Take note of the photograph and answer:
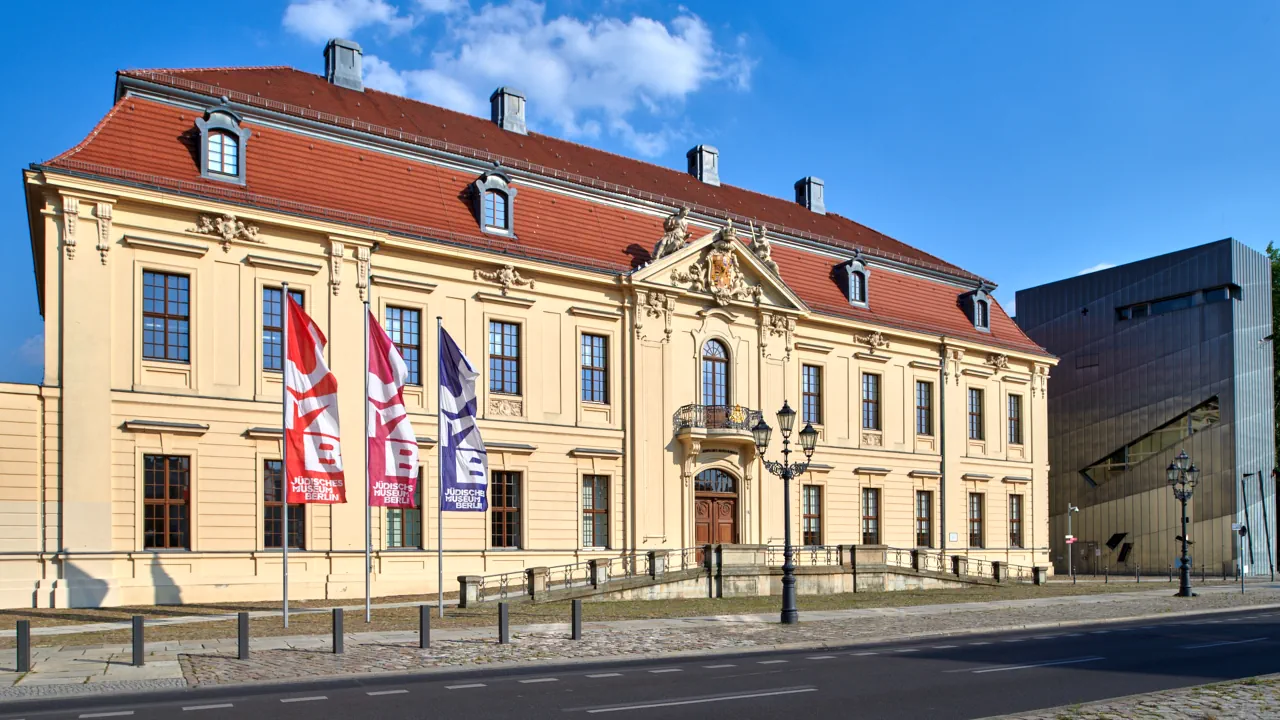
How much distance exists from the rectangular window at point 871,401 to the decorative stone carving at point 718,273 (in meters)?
7.57

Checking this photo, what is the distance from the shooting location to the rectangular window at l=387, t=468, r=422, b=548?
33.2m

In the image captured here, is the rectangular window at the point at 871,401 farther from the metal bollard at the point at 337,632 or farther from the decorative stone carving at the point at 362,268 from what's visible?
the metal bollard at the point at 337,632

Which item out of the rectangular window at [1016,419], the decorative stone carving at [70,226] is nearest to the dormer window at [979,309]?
the rectangular window at [1016,419]

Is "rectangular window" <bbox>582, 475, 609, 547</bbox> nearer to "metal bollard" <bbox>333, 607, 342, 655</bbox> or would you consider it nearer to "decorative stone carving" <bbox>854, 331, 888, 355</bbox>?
"decorative stone carving" <bbox>854, 331, 888, 355</bbox>

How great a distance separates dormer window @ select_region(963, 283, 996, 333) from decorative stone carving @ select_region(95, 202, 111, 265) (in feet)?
112

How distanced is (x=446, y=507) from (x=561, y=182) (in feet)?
53.7

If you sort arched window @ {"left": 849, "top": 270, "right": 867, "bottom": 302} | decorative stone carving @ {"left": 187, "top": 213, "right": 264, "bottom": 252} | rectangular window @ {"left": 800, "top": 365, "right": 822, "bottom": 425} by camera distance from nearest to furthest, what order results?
decorative stone carving @ {"left": 187, "top": 213, "right": 264, "bottom": 252}, rectangular window @ {"left": 800, "top": 365, "right": 822, "bottom": 425}, arched window @ {"left": 849, "top": 270, "right": 867, "bottom": 302}

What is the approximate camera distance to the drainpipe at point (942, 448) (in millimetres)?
46719

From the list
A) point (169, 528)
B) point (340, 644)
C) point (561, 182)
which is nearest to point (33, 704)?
point (340, 644)

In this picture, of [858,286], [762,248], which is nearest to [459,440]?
[762,248]

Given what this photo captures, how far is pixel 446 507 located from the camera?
2462 cm

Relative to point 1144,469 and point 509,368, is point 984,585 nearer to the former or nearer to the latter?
point 509,368

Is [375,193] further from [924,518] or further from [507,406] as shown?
[924,518]

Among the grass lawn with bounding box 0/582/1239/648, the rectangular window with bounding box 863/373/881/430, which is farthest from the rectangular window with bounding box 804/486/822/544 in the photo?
the grass lawn with bounding box 0/582/1239/648
